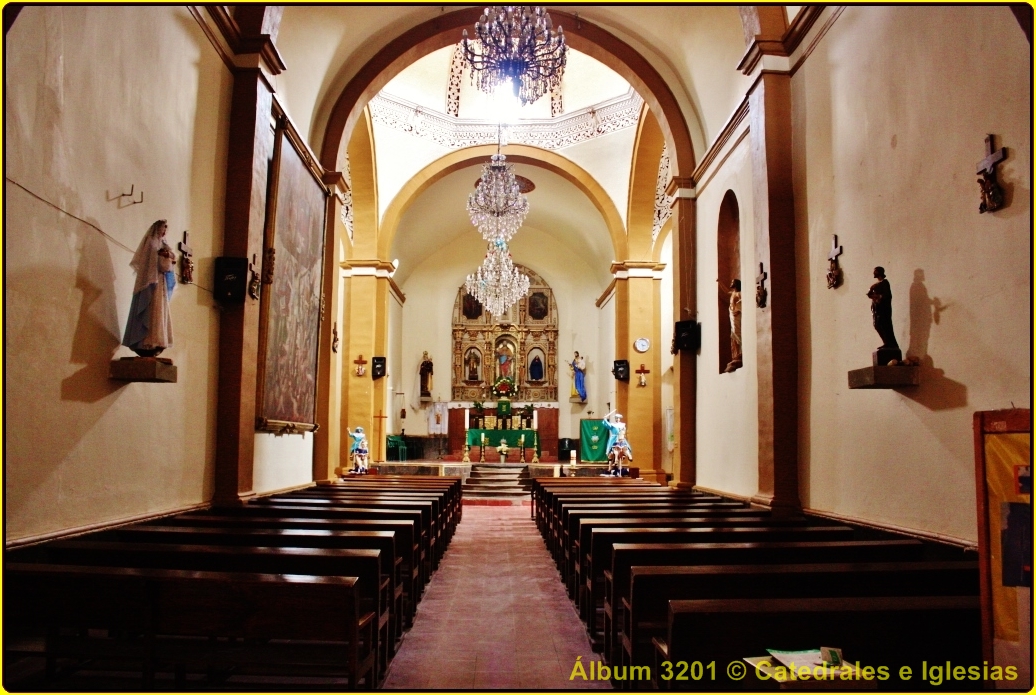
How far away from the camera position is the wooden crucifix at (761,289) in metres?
6.43

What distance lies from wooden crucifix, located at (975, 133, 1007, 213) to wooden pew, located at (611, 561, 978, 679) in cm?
176

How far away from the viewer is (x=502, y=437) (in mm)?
19750

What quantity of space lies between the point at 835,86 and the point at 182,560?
5.60 m

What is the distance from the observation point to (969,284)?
382cm

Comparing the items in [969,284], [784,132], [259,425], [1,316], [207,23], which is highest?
[207,23]

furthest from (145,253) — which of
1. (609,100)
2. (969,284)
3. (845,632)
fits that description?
(609,100)

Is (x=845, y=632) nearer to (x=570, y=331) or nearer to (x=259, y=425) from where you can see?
(x=259, y=425)

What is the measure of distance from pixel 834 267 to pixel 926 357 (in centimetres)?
137

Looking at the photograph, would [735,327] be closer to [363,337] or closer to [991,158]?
[991,158]

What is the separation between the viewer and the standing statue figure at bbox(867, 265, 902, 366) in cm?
434

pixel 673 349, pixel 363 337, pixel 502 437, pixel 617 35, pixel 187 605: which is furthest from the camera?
pixel 502 437

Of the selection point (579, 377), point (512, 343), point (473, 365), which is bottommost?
point (579, 377)

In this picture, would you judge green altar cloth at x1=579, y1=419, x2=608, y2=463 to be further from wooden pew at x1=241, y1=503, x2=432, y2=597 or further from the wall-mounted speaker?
wooden pew at x1=241, y1=503, x2=432, y2=597

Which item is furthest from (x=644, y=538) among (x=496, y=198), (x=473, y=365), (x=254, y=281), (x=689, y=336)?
(x=473, y=365)
